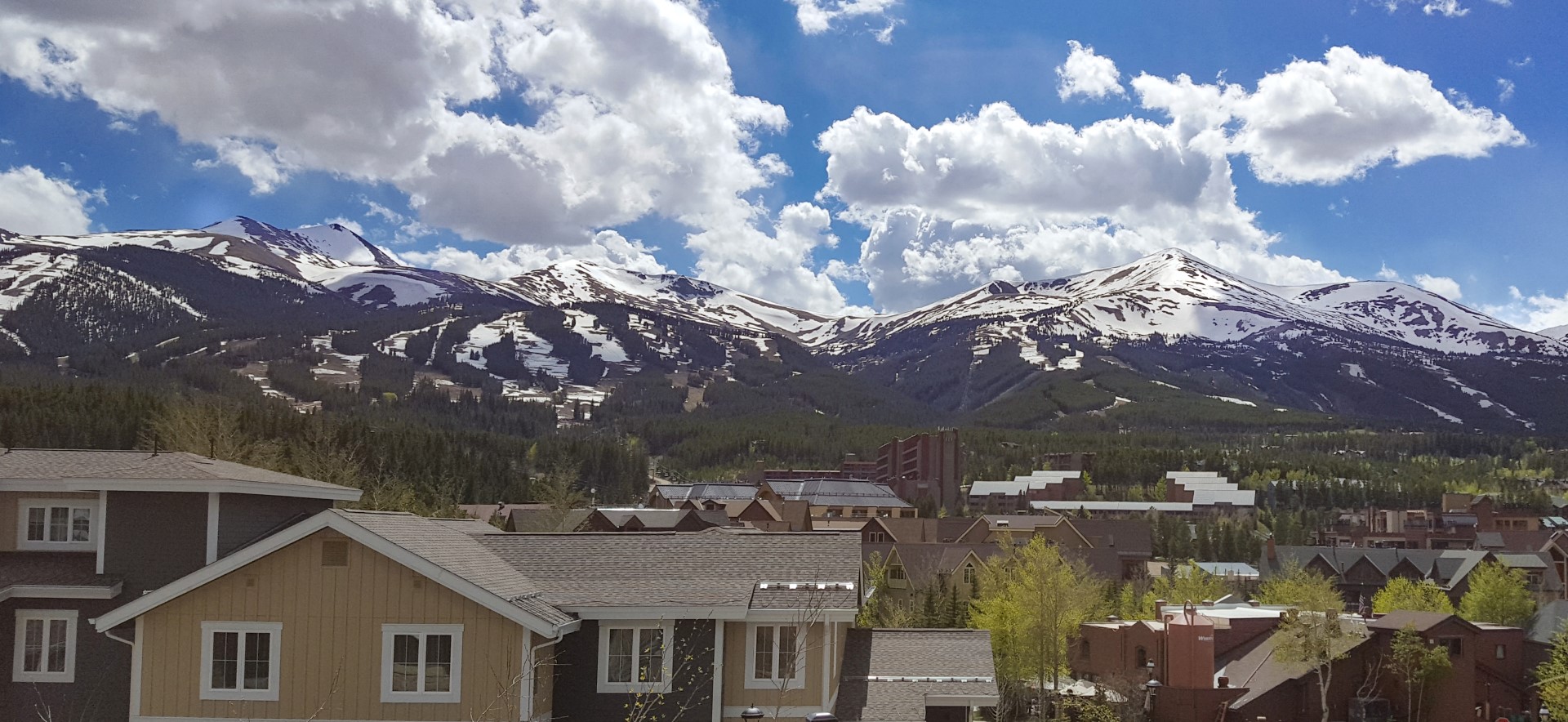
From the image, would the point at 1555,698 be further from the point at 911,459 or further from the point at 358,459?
the point at 911,459

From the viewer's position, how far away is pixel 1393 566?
4134 inches

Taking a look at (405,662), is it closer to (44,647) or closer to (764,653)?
(764,653)

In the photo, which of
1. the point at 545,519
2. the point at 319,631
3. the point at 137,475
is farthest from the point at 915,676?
the point at 545,519

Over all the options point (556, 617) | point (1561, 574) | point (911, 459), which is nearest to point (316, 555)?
point (556, 617)

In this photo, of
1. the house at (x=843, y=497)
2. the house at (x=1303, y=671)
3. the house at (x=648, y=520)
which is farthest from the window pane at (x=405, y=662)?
the house at (x=843, y=497)

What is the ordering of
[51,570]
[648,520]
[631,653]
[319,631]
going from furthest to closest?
[648,520] → [51,570] → [631,653] → [319,631]

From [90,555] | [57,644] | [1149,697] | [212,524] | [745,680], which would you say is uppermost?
[212,524]

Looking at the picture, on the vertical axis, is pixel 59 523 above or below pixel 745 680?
above

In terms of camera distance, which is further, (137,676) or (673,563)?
(673,563)

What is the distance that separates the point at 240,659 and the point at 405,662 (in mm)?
2647

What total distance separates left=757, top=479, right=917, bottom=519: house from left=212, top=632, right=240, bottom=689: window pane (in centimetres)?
11986

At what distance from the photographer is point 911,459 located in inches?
7279

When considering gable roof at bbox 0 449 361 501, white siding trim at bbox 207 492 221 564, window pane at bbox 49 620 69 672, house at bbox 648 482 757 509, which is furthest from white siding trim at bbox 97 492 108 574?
house at bbox 648 482 757 509

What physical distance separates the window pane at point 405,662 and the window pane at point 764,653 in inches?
219
